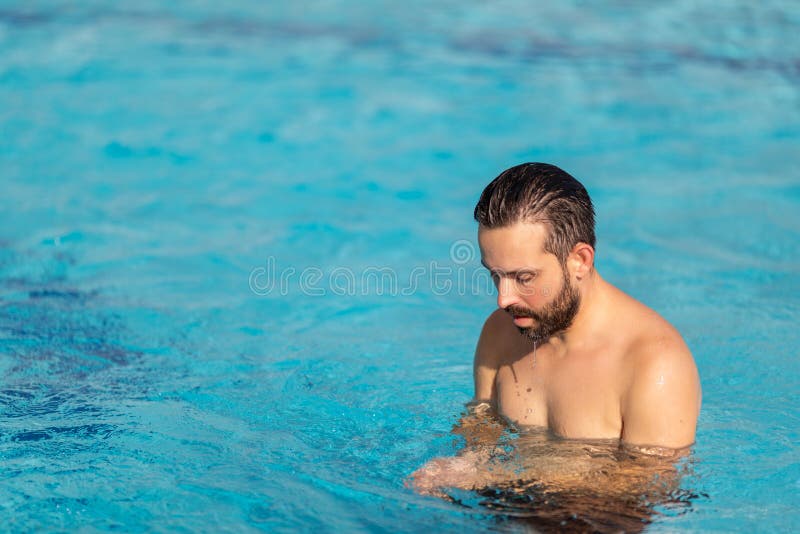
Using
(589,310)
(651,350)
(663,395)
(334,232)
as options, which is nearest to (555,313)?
(589,310)

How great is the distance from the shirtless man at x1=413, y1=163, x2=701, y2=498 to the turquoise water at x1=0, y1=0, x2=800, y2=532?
401 mm

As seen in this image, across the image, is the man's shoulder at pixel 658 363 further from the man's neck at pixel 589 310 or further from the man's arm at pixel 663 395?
the man's neck at pixel 589 310

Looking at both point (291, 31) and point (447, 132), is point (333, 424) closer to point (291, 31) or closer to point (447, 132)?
point (447, 132)

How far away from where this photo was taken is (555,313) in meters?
3.58

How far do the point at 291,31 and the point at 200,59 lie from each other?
1.59 meters

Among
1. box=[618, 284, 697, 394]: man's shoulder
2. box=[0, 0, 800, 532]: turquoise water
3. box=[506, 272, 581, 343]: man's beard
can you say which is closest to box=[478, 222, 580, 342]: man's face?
box=[506, 272, 581, 343]: man's beard

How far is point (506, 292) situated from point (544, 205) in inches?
13.5

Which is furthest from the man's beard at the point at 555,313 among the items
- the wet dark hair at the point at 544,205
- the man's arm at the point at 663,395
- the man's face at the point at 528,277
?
the man's arm at the point at 663,395

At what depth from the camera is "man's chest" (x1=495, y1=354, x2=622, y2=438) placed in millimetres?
3609

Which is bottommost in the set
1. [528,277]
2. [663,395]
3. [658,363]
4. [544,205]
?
[663,395]

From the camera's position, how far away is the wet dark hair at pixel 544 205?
3.38 metres

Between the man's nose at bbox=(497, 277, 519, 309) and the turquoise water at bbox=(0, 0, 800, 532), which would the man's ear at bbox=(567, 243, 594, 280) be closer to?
the man's nose at bbox=(497, 277, 519, 309)

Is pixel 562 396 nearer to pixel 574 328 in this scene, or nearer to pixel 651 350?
pixel 574 328

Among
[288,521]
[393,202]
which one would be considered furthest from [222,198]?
[288,521]
